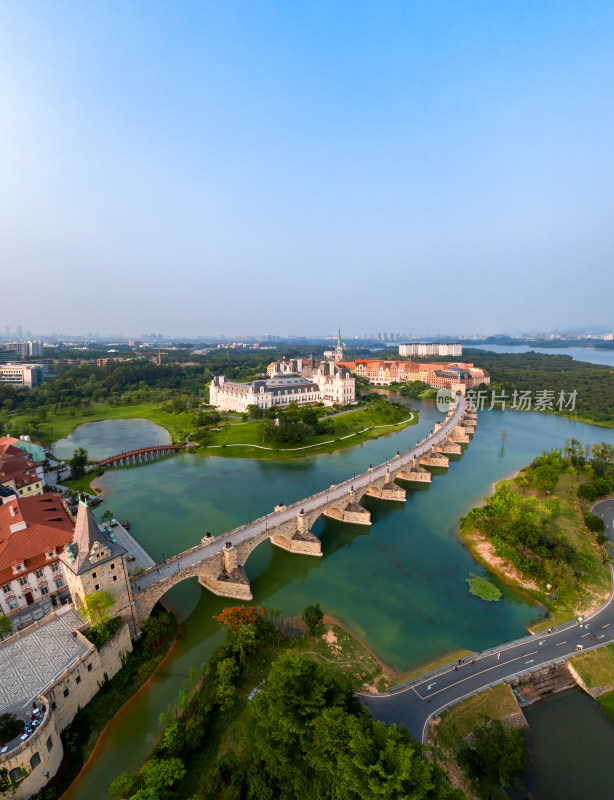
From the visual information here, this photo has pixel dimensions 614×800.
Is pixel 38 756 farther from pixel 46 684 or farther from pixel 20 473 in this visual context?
pixel 20 473

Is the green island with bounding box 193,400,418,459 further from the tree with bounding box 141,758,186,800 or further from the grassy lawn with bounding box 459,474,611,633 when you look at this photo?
the tree with bounding box 141,758,186,800

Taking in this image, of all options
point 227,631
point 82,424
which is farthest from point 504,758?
point 82,424

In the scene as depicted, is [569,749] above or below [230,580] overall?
below

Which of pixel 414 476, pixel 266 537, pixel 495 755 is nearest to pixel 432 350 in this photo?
pixel 414 476

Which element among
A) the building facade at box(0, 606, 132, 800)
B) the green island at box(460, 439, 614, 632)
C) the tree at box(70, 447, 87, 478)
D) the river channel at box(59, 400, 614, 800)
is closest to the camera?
the building facade at box(0, 606, 132, 800)

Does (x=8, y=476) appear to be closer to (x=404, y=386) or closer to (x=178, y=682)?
(x=178, y=682)

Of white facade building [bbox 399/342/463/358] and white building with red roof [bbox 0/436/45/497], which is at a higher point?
white facade building [bbox 399/342/463/358]

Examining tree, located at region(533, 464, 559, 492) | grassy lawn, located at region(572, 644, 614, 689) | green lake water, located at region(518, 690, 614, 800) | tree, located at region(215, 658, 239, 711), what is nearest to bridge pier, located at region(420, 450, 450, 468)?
tree, located at region(533, 464, 559, 492)
